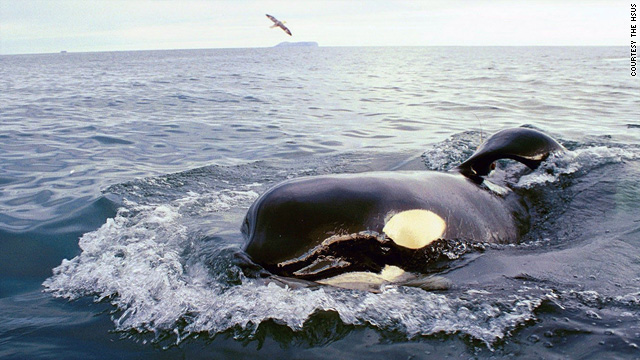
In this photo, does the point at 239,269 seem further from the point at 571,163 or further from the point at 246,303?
the point at 571,163

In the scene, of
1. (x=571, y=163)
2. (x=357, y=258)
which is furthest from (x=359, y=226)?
(x=571, y=163)

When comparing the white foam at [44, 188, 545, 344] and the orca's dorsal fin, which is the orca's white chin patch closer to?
the white foam at [44, 188, 545, 344]

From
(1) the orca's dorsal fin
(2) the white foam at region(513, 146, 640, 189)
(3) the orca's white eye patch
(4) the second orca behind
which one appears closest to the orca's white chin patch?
(4) the second orca behind

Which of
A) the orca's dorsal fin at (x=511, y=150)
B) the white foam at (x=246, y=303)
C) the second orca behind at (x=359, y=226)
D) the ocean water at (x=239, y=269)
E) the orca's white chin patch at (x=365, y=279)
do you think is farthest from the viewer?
the orca's dorsal fin at (x=511, y=150)

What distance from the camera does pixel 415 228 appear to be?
13.1 ft

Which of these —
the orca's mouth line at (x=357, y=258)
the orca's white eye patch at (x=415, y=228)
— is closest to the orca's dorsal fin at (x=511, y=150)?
the orca's white eye patch at (x=415, y=228)

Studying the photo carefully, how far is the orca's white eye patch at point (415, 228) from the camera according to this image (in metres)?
3.88

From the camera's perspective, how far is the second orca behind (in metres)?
3.63

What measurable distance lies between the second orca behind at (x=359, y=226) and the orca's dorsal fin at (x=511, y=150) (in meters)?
0.88

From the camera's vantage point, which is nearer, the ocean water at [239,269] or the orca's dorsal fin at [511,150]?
the ocean water at [239,269]

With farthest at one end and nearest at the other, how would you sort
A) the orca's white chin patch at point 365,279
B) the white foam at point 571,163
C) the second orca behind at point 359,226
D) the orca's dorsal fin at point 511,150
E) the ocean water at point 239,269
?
the white foam at point 571,163 → the orca's dorsal fin at point 511,150 → the orca's white chin patch at point 365,279 → the second orca behind at point 359,226 → the ocean water at point 239,269

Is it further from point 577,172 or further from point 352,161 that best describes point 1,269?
point 577,172

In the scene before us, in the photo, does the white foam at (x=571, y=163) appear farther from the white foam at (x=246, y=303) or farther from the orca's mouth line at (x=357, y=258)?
the white foam at (x=246, y=303)

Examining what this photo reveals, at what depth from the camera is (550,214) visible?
5.62 m
